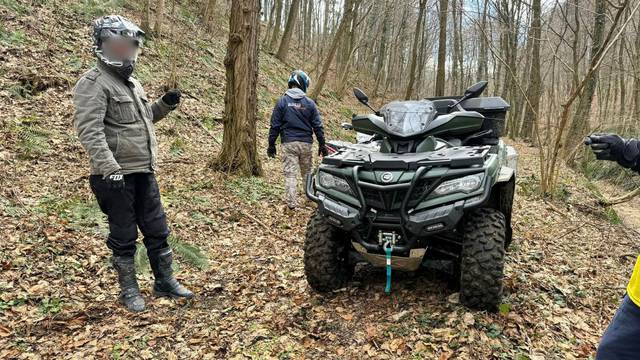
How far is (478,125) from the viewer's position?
4.16 metres

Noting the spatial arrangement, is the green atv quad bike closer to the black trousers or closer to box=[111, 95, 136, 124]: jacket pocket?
the black trousers

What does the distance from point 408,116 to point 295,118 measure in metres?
2.90

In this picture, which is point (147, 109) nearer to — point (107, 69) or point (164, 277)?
point (107, 69)

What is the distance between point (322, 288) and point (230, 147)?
4153mm

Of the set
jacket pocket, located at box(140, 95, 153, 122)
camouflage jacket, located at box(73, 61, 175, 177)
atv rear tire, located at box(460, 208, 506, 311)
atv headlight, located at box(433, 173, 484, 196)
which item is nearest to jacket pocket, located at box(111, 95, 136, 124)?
camouflage jacket, located at box(73, 61, 175, 177)

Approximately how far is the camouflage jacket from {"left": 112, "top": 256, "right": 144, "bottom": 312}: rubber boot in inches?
30.9

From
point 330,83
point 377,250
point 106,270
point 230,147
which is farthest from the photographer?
point 330,83

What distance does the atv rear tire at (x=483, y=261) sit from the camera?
339cm

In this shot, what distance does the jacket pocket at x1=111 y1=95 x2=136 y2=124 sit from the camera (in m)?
3.60

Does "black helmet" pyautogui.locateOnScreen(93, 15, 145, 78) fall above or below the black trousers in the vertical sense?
above

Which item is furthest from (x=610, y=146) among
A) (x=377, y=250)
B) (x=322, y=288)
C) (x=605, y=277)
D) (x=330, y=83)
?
(x=330, y=83)

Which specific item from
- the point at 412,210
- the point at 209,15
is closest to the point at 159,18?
the point at 209,15

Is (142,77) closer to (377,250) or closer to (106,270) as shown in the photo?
(106,270)

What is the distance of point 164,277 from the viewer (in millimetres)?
4102
